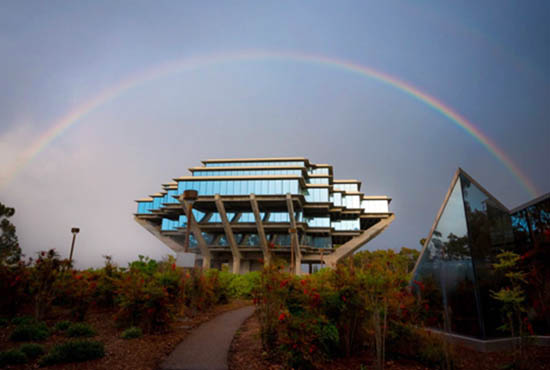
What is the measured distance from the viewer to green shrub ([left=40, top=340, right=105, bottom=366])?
6.26 meters

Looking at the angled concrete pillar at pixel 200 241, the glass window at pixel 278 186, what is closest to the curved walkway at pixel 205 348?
the glass window at pixel 278 186

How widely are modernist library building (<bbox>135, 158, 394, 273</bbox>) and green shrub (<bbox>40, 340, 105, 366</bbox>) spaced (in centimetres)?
3489

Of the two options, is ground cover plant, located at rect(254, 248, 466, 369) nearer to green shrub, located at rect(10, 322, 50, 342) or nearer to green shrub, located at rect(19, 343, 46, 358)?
green shrub, located at rect(19, 343, 46, 358)

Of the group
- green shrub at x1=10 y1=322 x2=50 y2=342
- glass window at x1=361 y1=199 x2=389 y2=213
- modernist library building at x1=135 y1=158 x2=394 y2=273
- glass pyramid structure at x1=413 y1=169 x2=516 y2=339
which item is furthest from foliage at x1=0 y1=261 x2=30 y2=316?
glass window at x1=361 y1=199 x2=389 y2=213

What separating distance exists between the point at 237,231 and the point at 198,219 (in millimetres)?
6556

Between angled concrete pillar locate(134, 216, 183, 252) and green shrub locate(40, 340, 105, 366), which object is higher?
angled concrete pillar locate(134, 216, 183, 252)

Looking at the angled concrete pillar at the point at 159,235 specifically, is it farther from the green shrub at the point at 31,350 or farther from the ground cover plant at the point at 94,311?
the green shrub at the point at 31,350

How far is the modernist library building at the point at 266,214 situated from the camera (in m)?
46.7

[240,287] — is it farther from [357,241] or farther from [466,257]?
[357,241]

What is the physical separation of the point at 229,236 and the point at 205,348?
135ft

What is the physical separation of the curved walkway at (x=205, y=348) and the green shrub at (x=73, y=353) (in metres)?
1.45

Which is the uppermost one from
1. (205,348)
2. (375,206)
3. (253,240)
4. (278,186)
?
(375,206)

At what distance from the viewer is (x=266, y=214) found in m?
50.6

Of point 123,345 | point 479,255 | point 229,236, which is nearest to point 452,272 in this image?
point 479,255
